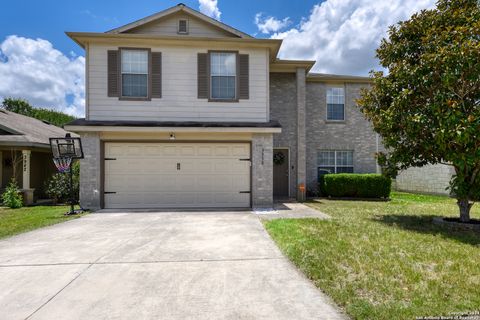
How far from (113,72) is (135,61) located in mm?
856

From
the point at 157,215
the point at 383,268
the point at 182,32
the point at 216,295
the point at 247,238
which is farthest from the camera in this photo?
the point at 182,32

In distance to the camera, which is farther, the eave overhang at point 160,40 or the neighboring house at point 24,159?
the neighboring house at point 24,159

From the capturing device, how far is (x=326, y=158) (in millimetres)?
13992

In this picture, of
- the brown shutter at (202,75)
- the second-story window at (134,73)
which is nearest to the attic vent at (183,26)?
the brown shutter at (202,75)

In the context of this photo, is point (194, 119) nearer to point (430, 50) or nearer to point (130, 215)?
point (130, 215)

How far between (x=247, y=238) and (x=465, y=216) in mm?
5806

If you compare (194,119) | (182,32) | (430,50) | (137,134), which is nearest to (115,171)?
(137,134)

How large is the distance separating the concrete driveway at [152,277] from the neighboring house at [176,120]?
3523 mm

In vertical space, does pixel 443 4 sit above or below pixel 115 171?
above

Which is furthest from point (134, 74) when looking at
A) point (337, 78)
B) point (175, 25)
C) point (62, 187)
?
point (337, 78)

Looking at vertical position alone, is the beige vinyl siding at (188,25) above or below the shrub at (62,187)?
above

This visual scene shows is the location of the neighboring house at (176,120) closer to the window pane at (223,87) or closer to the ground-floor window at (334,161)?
the window pane at (223,87)

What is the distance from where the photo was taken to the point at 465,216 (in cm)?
741

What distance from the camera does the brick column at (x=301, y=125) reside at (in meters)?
12.6
